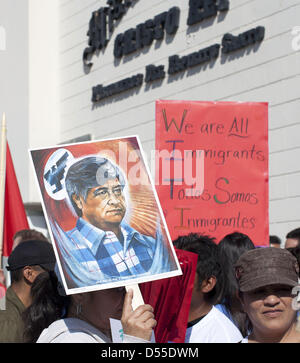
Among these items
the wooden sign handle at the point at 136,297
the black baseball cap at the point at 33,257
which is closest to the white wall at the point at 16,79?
the black baseball cap at the point at 33,257

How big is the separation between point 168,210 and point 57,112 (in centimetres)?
816

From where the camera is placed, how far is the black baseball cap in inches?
158

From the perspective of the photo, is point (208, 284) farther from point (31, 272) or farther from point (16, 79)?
point (16, 79)

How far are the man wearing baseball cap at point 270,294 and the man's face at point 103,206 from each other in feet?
1.58

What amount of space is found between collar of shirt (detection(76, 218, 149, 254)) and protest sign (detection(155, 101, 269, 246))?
2134 mm

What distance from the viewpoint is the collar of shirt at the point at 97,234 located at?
282 centimetres

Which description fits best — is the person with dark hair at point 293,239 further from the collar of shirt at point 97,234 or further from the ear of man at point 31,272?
the collar of shirt at point 97,234

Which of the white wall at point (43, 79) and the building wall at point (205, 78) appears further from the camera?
the white wall at point (43, 79)

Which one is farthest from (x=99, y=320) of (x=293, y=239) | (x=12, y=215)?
(x=12, y=215)

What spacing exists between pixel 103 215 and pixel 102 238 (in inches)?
3.5

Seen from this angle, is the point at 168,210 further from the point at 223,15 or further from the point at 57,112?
the point at 57,112

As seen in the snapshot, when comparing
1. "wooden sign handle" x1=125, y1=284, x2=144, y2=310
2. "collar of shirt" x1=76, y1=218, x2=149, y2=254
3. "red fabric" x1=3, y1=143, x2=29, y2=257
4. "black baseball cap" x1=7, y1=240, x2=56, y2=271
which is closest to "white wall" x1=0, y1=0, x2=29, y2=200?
"red fabric" x1=3, y1=143, x2=29, y2=257

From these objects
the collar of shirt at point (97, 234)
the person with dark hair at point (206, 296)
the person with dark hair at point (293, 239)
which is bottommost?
the person with dark hair at point (206, 296)

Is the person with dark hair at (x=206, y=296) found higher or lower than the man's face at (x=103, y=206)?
lower
